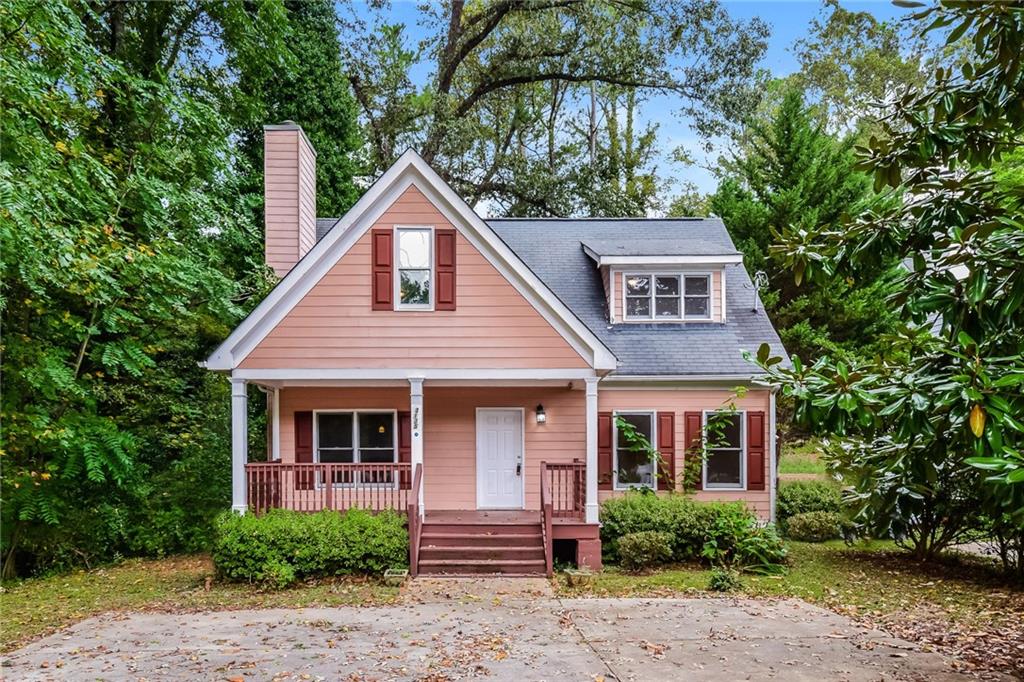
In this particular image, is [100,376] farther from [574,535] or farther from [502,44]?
[502,44]

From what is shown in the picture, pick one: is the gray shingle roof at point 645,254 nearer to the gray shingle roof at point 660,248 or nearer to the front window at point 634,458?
the gray shingle roof at point 660,248

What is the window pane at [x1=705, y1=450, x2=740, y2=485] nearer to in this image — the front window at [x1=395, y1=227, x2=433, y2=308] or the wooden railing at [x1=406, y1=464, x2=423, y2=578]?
the wooden railing at [x1=406, y1=464, x2=423, y2=578]

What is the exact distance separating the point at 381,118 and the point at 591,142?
29.5 ft

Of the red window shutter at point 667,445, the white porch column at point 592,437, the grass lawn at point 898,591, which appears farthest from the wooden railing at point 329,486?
the red window shutter at point 667,445

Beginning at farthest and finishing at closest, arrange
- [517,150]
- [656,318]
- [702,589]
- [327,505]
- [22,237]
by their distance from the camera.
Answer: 1. [517,150]
2. [656,318]
3. [327,505]
4. [702,589]
5. [22,237]

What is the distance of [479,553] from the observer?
35.8 ft

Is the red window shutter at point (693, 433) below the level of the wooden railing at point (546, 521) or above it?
above

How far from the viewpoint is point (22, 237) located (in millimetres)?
8688

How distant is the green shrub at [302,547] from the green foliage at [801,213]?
12.4m

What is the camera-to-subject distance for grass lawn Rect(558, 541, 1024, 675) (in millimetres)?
7340

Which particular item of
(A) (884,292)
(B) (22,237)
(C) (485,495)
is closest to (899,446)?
(C) (485,495)

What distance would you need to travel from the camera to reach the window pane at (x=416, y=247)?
1193cm

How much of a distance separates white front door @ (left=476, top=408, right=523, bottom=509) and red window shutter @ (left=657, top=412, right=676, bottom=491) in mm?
2693

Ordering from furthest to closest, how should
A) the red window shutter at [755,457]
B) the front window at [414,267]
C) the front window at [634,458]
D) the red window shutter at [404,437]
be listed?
1. the front window at [634,458]
2. the red window shutter at [755,457]
3. the red window shutter at [404,437]
4. the front window at [414,267]
